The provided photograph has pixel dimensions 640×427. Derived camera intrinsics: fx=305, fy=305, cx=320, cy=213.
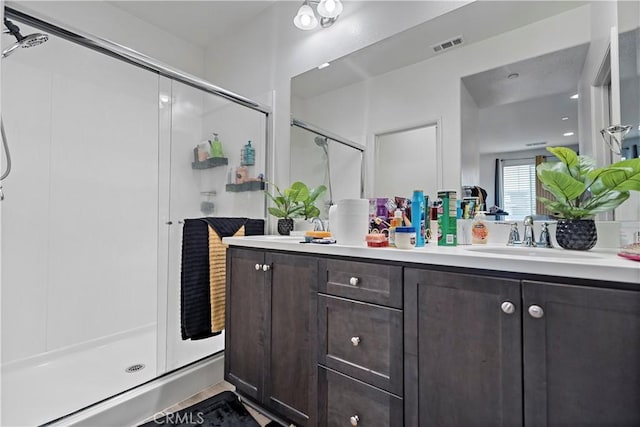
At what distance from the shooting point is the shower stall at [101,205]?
5.91 ft

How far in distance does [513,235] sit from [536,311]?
1.92 ft

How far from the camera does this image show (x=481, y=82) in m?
1.34

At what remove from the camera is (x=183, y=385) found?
1.65m

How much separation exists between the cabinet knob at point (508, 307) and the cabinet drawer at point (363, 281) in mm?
273

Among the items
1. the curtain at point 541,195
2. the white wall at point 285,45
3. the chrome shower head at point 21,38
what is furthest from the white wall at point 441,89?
the chrome shower head at point 21,38

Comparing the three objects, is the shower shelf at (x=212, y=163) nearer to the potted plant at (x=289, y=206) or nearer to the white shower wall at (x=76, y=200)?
the white shower wall at (x=76, y=200)

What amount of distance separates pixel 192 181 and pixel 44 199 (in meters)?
0.91

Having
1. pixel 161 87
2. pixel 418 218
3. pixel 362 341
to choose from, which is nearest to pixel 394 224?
pixel 418 218

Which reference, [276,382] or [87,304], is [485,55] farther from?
[87,304]

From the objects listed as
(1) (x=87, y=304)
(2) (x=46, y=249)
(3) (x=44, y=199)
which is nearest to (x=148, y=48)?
(3) (x=44, y=199)

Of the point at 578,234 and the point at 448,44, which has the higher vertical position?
the point at 448,44

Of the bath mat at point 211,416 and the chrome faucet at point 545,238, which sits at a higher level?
the chrome faucet at point 545,238

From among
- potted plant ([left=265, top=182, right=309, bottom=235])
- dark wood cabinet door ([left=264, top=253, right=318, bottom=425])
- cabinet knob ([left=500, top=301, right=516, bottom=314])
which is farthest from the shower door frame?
cabinet knob ([left=500, top=301, right=516, bottom=314])
